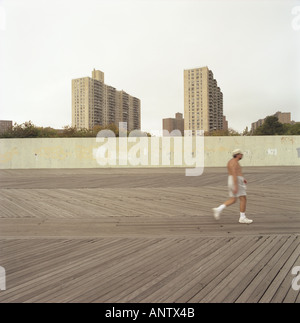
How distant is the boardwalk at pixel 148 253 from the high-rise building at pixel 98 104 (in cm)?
9347

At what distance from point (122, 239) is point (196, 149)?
16.2 m

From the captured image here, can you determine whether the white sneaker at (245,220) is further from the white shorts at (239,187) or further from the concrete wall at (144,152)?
the concrete wall at (144,152)

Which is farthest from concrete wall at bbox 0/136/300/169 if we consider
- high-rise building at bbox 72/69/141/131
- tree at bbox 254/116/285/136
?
high-rise building at bbox 72/69/141/131

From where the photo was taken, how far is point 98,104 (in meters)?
103

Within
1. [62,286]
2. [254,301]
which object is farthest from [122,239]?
[254,301]

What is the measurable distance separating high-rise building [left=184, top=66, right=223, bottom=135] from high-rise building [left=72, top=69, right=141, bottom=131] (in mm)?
34201

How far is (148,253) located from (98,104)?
105507 millimetres

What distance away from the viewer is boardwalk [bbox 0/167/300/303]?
2561 mm

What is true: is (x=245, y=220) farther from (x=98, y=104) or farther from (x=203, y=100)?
(x=203, y=100)

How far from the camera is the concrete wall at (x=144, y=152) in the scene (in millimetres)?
19375

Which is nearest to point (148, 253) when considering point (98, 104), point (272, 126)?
point (272, 126)

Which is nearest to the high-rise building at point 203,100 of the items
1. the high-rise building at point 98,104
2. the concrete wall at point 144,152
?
the high-rise building at point 98,104
